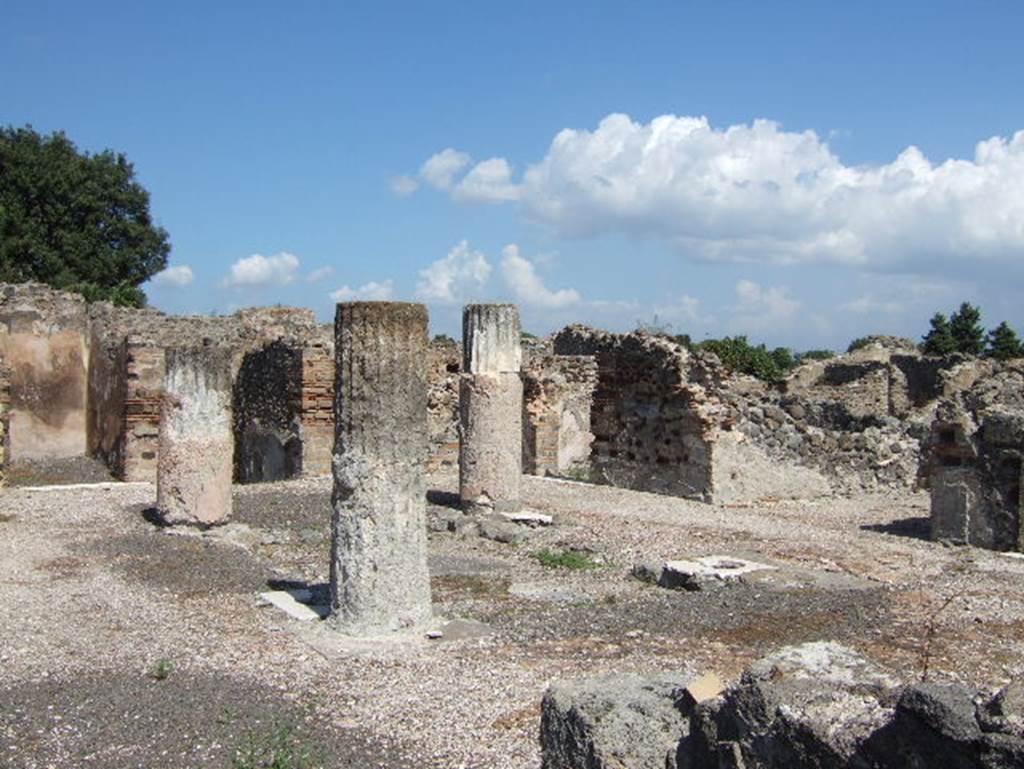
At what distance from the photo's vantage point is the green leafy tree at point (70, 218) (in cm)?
3891

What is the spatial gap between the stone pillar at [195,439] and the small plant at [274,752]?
22.4ft

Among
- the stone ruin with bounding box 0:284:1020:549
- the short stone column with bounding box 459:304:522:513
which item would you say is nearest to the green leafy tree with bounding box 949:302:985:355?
the stone ruin with bounding box 0:284:1020:549

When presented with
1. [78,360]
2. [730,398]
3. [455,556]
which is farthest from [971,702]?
[78,360]

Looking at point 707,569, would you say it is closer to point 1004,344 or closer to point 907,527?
point 907,527

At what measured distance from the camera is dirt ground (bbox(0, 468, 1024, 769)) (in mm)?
5668

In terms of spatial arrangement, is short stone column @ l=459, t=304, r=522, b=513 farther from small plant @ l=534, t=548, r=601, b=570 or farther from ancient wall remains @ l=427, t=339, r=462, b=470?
ancient wall remains @ l=427, t=339, r=462, b=470

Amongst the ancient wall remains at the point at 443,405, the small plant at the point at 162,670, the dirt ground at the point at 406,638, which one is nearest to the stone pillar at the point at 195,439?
the dirt ground at the point at 406,638

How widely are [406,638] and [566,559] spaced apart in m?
3.43

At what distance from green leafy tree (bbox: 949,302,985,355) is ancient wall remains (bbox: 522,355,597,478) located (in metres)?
21.9

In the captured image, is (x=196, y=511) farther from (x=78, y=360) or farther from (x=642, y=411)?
(x=78, y=360)

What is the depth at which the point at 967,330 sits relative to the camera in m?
40.7

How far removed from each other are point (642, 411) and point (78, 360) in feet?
Result: 38.6

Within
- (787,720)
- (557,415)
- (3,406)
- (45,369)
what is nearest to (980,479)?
(557,415)

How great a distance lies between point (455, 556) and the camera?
11156 mm
